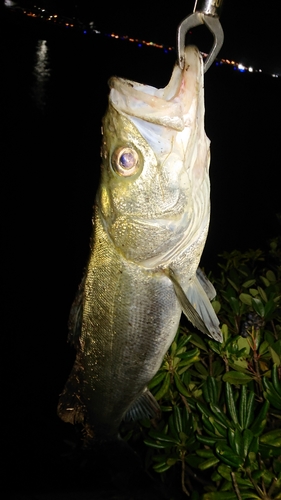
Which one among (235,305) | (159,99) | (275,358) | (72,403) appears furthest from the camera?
(235,305)

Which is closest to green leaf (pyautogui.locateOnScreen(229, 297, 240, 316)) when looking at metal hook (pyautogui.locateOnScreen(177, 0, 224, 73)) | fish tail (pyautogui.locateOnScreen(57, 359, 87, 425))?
fish tail (pyautogui.locateOnScreen(57, 359, 87, 425))

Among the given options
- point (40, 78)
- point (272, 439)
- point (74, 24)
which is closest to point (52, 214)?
point (272, 439)

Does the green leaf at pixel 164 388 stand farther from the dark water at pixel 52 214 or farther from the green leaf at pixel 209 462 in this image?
the dark water at pixel 52 214

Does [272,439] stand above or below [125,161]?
below

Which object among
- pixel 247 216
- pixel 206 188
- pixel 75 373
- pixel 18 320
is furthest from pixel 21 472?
pixel 247 216

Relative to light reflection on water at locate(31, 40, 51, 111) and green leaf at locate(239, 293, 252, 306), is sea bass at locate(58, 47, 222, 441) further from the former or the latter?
light reflection on water at locate(31, 40, 51, 111)

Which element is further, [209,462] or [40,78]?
[40,78]

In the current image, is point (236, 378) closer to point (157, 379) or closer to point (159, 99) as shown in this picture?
point (157, 379)

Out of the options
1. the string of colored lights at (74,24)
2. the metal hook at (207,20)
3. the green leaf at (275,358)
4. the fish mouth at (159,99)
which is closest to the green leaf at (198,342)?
the green leaf at (275,358)
